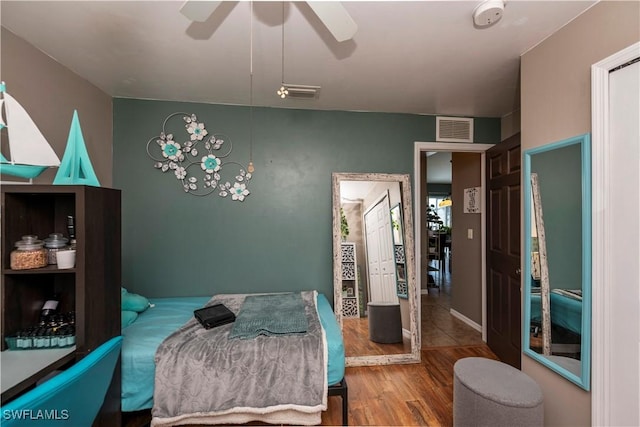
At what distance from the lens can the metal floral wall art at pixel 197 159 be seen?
281 cm

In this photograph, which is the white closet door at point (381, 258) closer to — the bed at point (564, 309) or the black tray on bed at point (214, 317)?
the bed at point (564, 309)

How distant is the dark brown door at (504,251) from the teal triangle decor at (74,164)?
3182mm

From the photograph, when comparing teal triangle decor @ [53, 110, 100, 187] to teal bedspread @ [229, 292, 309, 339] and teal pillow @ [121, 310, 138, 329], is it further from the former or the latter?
teal bedspread @ [229, 292, 309, 339]

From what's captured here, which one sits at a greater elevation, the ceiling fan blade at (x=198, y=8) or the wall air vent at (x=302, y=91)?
the wall air vent at (x=302, y=91)

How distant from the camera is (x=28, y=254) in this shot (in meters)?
1.40

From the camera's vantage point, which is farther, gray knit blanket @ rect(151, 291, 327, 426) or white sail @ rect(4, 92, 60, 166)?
gray knit blanket @ rect(151, 291, 327, 426)

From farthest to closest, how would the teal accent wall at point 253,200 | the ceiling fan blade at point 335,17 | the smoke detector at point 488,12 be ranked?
the teal accent wall at point 253,200, the smoke detector at point 488,12, the ceiling fan blade at point 335,17

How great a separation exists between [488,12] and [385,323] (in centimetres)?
264

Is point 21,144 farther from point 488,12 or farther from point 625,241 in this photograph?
point 625,241

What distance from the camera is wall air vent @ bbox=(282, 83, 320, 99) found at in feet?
7.75

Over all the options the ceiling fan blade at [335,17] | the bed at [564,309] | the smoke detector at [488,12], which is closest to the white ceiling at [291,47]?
the smoke detector at [488,12]

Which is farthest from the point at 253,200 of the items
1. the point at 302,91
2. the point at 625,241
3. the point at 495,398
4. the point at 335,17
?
the point at 625,241

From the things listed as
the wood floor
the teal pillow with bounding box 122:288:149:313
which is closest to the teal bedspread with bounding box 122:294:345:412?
the teal pillow with bounding box 122:288:149:313

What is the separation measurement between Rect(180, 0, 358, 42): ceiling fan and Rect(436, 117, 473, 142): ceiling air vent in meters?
2.14
